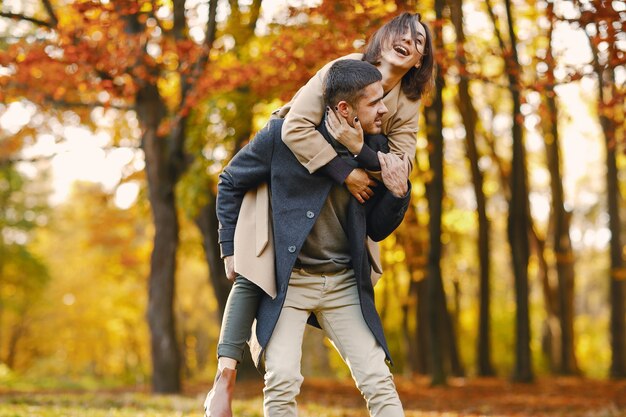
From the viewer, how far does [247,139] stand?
11.8 metres

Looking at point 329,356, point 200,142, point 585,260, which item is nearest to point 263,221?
point 200,142

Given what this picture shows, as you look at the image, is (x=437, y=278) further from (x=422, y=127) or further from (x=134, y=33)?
(x=134, y=33)

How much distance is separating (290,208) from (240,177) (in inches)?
11.3

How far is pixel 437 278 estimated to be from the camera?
13281 mm

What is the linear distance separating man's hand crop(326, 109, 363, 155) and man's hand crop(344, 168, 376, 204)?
10 cm

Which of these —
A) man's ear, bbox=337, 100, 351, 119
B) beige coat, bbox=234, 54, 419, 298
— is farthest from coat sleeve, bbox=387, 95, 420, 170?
man's ear, bbox=337, 100, 351, 119

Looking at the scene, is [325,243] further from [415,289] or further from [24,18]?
[415,289]

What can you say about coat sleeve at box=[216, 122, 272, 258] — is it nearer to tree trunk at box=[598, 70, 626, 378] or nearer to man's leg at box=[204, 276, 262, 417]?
man's leg at box=[204, 276, 262, 417]

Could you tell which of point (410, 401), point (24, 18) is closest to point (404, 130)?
point (24, 18)

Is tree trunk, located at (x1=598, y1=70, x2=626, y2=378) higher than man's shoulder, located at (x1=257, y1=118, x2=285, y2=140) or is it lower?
lower

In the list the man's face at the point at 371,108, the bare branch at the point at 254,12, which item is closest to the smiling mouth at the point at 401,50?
the man's face at the point at 371,108

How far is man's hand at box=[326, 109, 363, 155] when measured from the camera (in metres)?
3.75

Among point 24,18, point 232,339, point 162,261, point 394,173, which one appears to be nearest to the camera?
point 394,173

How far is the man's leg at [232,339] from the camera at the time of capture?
12.6ft
